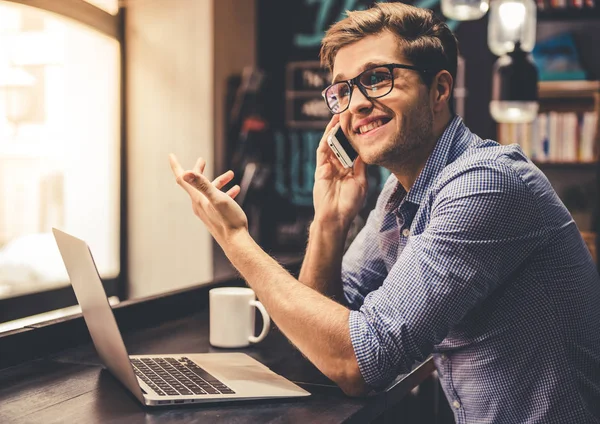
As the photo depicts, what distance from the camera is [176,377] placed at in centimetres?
122

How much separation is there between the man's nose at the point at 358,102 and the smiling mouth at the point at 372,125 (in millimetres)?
34

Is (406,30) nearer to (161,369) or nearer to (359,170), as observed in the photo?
(359,170)

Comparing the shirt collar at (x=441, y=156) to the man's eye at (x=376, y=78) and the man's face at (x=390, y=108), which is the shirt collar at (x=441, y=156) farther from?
the man's eye at (x=376, y=78)

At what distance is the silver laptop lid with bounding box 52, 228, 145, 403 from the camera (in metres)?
1.11

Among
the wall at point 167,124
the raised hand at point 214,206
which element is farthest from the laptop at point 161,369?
the wall at point 167,124

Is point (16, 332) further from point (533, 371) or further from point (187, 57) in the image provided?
point (187, 57)

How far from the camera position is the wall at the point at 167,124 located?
419 cm

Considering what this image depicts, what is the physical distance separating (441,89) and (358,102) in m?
0.20

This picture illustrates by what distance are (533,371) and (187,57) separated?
3377 millimetres

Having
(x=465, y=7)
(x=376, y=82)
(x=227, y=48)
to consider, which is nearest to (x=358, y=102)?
(x=376, y=82)

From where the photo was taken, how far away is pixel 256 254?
4.41ft

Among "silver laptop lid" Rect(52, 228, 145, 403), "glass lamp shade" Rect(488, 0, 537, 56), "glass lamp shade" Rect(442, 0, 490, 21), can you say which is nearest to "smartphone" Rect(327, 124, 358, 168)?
"silver laptop lid" Rect(52, 228, 145, 403)

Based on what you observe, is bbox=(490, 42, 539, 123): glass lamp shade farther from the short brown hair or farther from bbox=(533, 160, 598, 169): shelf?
the short brown hair

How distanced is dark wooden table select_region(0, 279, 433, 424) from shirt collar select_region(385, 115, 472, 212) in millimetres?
361
